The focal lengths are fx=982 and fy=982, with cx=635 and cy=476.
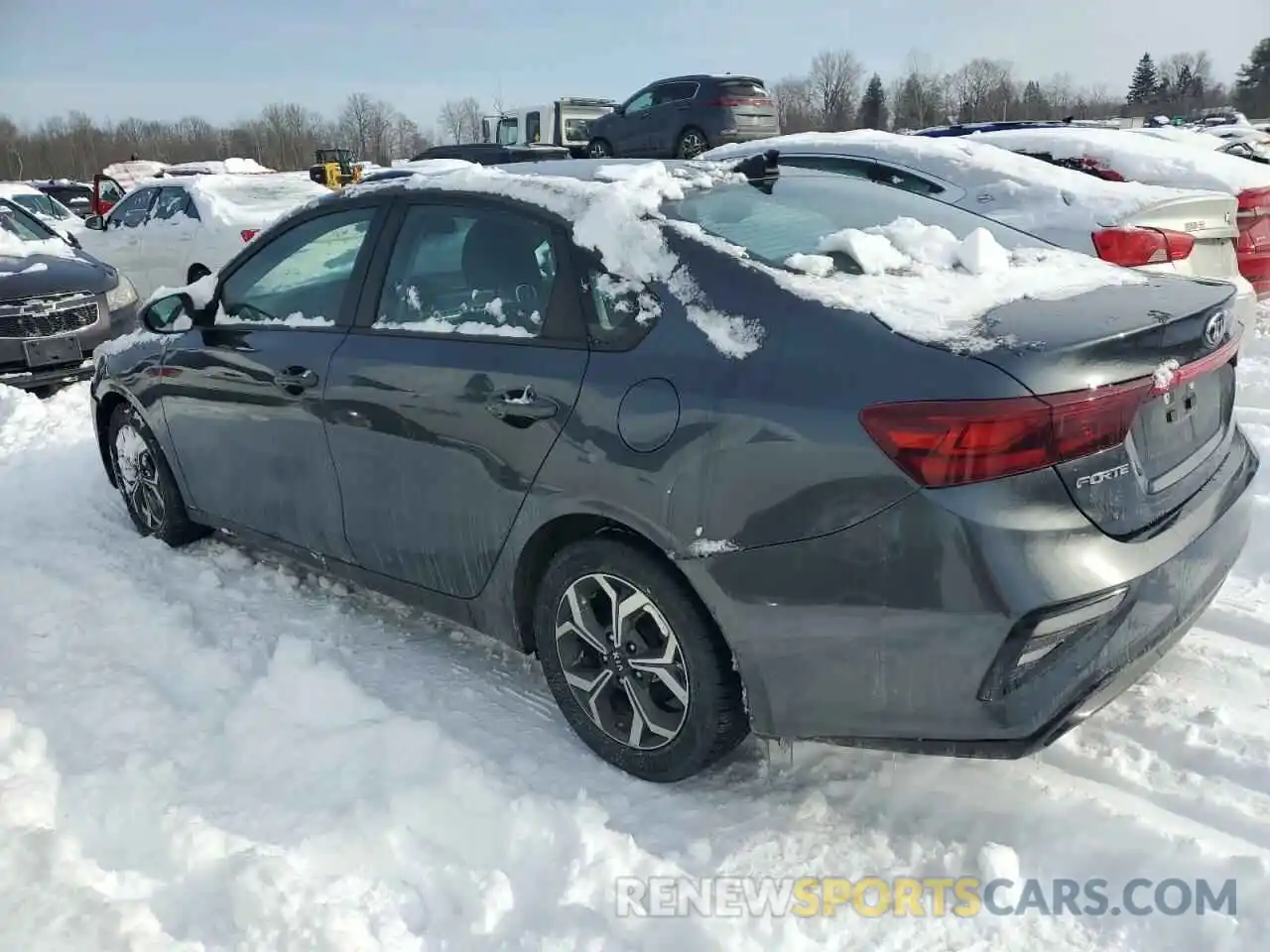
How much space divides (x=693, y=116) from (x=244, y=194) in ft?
33.2

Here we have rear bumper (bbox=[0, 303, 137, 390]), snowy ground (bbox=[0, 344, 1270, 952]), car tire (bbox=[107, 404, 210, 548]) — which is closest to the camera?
snowy ground (bbox=[0, 344, 1270, 952])

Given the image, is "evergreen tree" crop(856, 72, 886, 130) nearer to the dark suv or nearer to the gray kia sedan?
the dark suv

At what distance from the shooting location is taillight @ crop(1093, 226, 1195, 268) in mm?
5234

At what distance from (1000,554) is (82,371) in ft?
25.9

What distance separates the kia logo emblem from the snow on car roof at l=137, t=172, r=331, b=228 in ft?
30.3

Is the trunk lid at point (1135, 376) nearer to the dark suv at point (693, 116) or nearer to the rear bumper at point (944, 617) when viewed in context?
the rear bumper at point (944, 617)

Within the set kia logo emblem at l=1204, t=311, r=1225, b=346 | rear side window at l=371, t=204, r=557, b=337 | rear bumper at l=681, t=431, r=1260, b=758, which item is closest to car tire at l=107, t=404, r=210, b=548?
rear side window at l=371, t=204, r=557, b=337

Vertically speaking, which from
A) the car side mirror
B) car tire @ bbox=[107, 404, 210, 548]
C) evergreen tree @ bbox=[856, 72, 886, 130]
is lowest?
car tire @ bbox=[107, 404, 210, 548]

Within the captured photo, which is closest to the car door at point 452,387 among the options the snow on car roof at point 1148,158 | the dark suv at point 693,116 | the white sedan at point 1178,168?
the white sedan at point 1178,168

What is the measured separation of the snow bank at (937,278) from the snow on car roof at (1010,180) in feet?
9.56

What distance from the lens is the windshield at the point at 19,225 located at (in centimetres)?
920

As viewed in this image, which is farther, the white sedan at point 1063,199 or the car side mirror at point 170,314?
the white sedan at point 1063,199

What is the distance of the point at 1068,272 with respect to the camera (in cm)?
275

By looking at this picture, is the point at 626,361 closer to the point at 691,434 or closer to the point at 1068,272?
the point at 691,434
